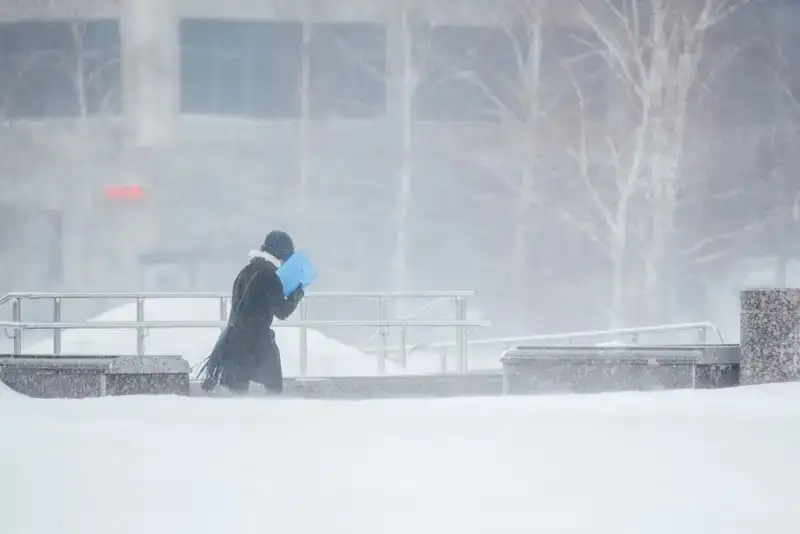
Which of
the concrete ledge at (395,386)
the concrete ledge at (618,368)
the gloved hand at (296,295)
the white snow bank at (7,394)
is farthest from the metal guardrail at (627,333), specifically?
the white snow bank at (7,394)

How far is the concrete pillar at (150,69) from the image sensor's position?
81.5 feet

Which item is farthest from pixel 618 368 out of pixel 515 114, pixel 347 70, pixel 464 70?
pixel 347 70

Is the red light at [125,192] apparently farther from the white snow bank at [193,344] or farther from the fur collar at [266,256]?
the fur collar at [266,256]

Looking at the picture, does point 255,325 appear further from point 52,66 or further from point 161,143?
point 52,66

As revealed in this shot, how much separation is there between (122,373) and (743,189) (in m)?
19.7

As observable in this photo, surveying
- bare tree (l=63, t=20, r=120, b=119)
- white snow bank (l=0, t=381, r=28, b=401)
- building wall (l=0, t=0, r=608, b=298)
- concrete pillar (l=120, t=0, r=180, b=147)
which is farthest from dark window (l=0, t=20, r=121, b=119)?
white snow bank (l=0, t=381, r=28, b=401)

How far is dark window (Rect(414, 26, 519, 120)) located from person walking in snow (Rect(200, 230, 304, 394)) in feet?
55.8

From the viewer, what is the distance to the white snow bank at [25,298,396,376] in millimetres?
15141

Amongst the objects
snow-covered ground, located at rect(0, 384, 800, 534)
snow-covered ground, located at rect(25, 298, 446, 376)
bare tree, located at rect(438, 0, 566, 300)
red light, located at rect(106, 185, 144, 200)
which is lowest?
snow-covered ground, located at rect(0, 384, 800, 534)

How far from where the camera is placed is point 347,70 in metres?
25.4

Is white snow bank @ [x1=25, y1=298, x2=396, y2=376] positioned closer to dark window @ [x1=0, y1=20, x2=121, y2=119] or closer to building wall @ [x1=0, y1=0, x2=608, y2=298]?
building wall @ [x1=0, y1=0, x2=608, y2=298]

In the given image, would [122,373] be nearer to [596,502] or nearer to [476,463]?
[476,463]

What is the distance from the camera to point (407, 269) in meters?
25.6

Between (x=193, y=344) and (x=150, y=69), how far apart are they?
35.5ft
